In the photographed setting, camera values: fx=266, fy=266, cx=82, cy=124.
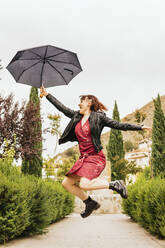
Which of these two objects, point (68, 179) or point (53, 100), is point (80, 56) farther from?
point (68, 179)

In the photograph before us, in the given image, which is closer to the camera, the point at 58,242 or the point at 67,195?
the point at 58,242

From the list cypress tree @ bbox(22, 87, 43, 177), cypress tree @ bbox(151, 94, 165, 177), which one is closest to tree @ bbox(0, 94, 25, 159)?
cypress tree @ bbox(22, 87, 43, 177)

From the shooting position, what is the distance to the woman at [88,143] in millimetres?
3723

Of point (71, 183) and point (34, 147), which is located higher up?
point (34, 147)

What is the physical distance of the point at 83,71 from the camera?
4.98 meters

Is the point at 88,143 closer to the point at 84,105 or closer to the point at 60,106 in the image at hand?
the point at 84,105

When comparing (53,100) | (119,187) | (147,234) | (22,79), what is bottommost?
(147,234)

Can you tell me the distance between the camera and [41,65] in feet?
15.3

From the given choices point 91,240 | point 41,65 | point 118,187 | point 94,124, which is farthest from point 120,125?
point 91,240

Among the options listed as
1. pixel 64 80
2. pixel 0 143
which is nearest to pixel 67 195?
pixel 64 80

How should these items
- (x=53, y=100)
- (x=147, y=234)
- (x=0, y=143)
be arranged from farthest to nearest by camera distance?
1. (x=0, y=143)
2. (x=147, y=234)
3. (x=53, y=100)

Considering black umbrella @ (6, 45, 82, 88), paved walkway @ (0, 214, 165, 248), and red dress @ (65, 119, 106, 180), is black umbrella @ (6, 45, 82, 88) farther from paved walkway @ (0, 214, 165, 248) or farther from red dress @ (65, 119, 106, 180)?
paved walkway @ (0, 214, 165, 248)

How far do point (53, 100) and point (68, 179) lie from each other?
4.20 ft

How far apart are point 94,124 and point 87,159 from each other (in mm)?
528
